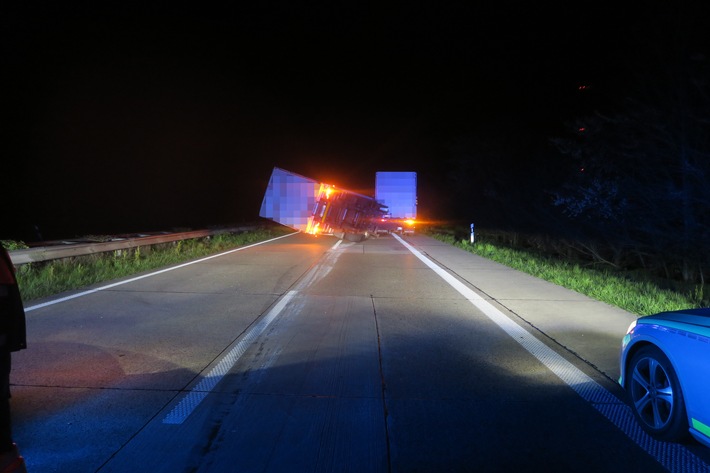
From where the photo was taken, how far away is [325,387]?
475cm

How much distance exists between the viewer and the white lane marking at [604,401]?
3.49 meters

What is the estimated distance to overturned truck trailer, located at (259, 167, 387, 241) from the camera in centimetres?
2219

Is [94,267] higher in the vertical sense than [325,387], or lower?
higher

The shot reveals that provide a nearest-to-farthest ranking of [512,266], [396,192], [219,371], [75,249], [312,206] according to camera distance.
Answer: [219,371] < [75,249] < [512,266] < [312,206] < [396,192]

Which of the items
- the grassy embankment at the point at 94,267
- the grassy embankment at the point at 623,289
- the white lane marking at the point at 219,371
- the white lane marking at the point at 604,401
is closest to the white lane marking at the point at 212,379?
the white lane marking at the point at 219,371

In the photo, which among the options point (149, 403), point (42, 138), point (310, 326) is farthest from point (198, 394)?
point (42, 138)

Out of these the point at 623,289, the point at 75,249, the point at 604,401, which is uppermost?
the point at 75,249

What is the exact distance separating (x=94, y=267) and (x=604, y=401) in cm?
1194

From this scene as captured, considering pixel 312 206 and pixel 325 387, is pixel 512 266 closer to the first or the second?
pixel 312 206

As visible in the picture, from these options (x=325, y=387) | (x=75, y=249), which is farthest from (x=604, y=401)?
(x=75, y=249)

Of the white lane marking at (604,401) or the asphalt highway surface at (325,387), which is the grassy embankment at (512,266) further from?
the white lane marking at (604,401)

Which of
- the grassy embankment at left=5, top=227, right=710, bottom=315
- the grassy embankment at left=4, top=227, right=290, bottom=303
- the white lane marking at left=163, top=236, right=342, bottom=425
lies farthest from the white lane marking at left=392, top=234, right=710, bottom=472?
the grassy embankment at left=4, top=227, right=290, bottom=303

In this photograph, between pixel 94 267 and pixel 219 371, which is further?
pixel 94 267

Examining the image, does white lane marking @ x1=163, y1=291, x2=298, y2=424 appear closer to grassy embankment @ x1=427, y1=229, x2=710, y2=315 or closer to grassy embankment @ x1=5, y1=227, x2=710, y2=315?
grassy embankment @ x1=5, y1=227, x2=710, y2=315
